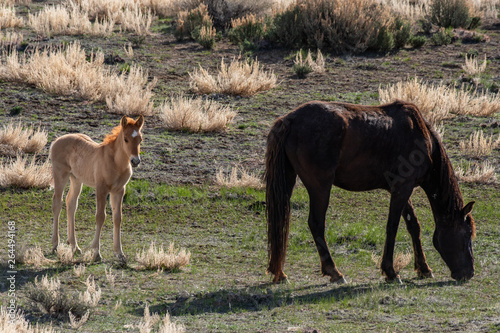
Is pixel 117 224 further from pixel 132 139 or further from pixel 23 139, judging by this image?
pixel 23 139

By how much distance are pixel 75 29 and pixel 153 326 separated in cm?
1585

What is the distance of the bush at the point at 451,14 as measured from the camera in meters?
23.3

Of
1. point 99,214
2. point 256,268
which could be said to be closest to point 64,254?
point 99,214

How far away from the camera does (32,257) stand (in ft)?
29.6

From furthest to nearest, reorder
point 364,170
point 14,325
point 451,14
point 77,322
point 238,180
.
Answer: point 451,14 < point 238,180 < point 364,170 < point 77,322 < point 14,325

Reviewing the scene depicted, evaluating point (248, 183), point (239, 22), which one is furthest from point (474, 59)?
point (248, 183)

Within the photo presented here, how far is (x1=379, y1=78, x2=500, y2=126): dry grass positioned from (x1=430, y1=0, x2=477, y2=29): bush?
23.6 ft

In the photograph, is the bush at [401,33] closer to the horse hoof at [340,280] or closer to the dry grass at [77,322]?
the horse hoof at [340,280]

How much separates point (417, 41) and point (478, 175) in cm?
898

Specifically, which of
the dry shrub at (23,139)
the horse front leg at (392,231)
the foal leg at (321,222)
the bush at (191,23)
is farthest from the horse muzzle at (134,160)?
the bush at (191,23)

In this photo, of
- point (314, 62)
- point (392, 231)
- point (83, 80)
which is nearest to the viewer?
point (392, 231)

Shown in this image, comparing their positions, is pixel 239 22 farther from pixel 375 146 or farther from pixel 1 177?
pixel 375 146

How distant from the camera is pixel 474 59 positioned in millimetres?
19031

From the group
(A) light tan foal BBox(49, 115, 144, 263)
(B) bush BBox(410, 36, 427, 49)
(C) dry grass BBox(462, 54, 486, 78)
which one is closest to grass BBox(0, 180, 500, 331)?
(A) light tan foal BBox(49, 115, 144, 263)
